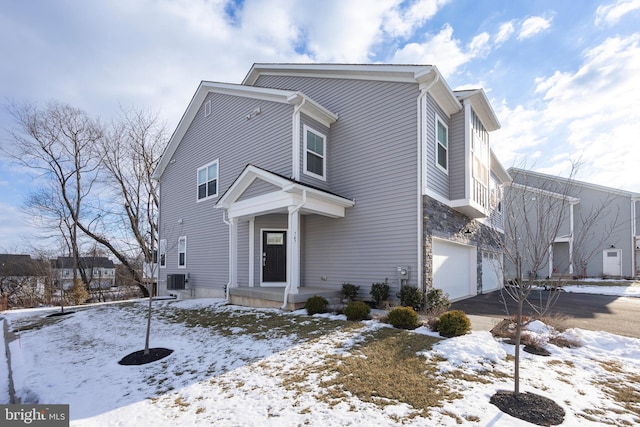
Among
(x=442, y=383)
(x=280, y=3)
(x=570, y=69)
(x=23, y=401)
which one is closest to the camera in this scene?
(x=442, y=383)

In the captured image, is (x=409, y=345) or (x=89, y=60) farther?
(x=89, y=60)

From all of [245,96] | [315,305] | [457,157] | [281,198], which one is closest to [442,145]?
[457,157]

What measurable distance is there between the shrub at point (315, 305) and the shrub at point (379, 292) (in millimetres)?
1393

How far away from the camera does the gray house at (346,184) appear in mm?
8781

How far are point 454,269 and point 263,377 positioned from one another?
25.6ft

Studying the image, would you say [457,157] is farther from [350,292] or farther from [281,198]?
[281,198]

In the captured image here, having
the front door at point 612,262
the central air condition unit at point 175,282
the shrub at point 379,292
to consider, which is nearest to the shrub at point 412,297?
the shrub at point 379,292

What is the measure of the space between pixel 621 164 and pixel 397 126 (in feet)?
16.4

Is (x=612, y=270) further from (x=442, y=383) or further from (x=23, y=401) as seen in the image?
(x=23, y=401)

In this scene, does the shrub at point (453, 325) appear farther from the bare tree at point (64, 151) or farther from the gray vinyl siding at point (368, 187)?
the bare tree at point (64, 151)

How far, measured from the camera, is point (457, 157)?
10.1m

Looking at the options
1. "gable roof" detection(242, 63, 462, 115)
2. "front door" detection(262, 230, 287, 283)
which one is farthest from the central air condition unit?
"gable roof" detection(242, 63, 462, 115)

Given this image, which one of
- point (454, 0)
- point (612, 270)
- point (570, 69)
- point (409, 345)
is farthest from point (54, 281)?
point (612, 270)

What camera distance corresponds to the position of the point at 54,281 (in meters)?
19.6
